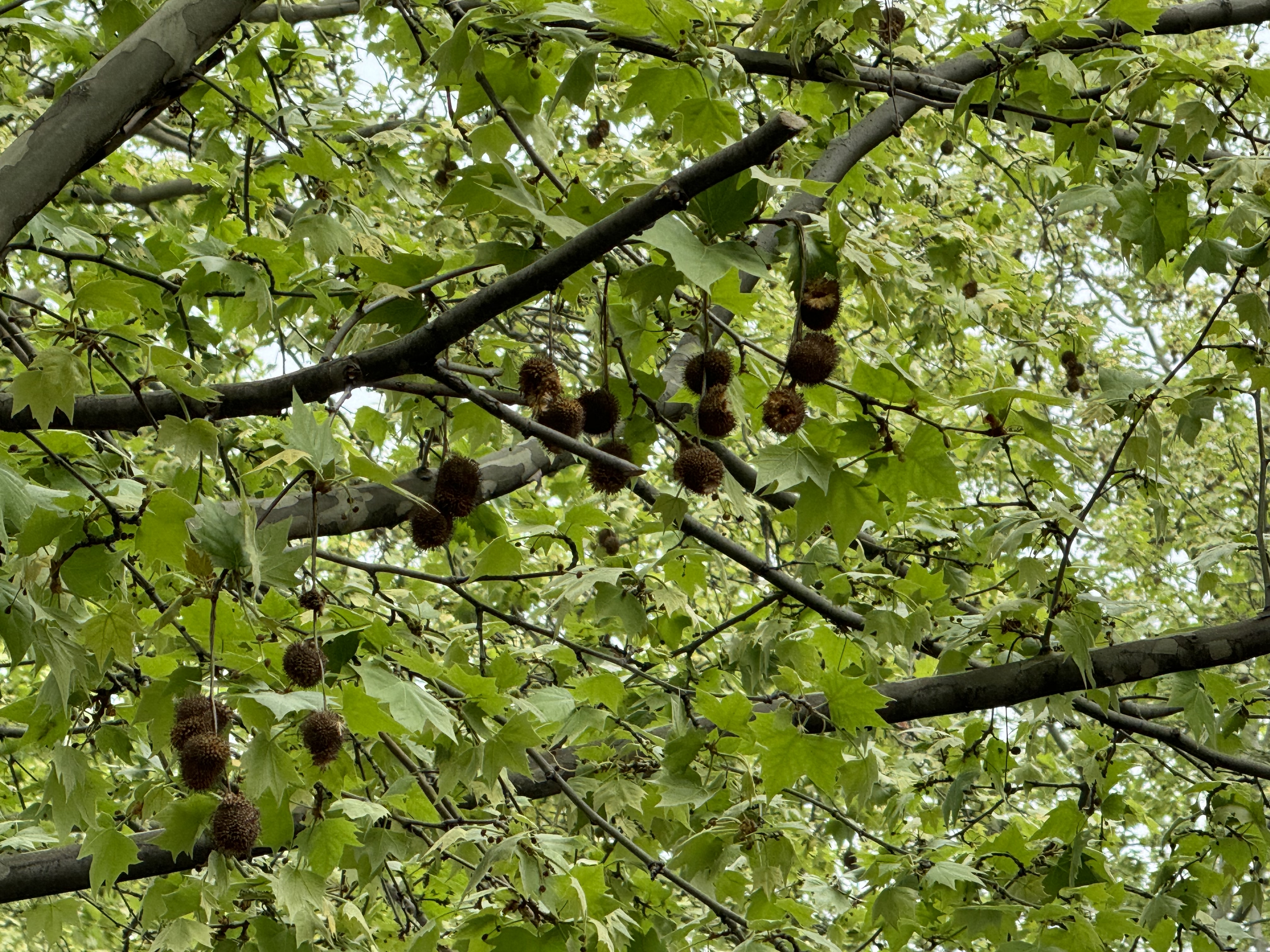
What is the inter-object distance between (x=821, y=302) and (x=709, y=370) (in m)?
0.24

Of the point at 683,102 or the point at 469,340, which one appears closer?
the point at 683,102

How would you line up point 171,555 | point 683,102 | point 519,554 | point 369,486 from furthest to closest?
point 369,486 → point 519,554 → point 683,102 → point 171,555

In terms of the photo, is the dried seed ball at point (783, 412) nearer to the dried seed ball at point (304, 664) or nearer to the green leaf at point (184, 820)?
the dried seed ball at point (304, 664)

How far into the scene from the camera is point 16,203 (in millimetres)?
2396

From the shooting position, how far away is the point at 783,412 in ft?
7.34

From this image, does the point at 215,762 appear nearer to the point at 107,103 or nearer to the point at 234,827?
the point at 234,827

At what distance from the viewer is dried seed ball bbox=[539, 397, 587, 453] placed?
2.34m

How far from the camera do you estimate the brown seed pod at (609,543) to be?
513cm

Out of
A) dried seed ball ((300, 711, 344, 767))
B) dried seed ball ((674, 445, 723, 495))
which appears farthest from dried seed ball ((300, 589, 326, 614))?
dried seed ball ((674, 445, 723, 495))

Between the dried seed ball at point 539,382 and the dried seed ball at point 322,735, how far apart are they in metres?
0.72


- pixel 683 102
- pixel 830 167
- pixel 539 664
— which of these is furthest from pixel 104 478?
pixel 830 167

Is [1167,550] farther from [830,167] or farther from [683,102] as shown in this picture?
[683,102]

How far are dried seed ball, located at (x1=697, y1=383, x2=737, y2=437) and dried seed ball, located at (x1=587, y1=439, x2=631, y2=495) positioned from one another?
0.18m

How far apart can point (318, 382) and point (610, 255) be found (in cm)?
65
